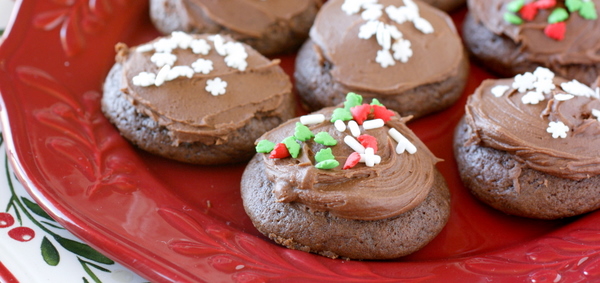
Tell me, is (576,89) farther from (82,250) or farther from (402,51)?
(82,250)

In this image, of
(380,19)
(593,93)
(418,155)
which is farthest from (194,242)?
(593,93)

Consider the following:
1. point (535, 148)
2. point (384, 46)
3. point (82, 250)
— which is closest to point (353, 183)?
point (535, 148)

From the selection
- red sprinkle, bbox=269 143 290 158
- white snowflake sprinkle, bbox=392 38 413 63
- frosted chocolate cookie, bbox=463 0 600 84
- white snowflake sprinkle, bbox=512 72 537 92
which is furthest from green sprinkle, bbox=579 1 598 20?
red sprinkle, bbox=269 143 290 158

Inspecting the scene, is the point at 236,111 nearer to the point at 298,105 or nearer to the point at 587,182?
the point at 298,105

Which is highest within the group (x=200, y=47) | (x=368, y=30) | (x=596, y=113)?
(x=200, y=47)

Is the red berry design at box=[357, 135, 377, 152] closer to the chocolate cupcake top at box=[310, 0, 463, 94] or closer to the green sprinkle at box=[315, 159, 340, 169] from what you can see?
the green sprinkle at box=[315, 159, 340, 169]

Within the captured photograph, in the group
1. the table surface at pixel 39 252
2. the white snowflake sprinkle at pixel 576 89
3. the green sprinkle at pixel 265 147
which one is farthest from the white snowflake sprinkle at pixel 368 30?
the table surface at pixel 39 252
